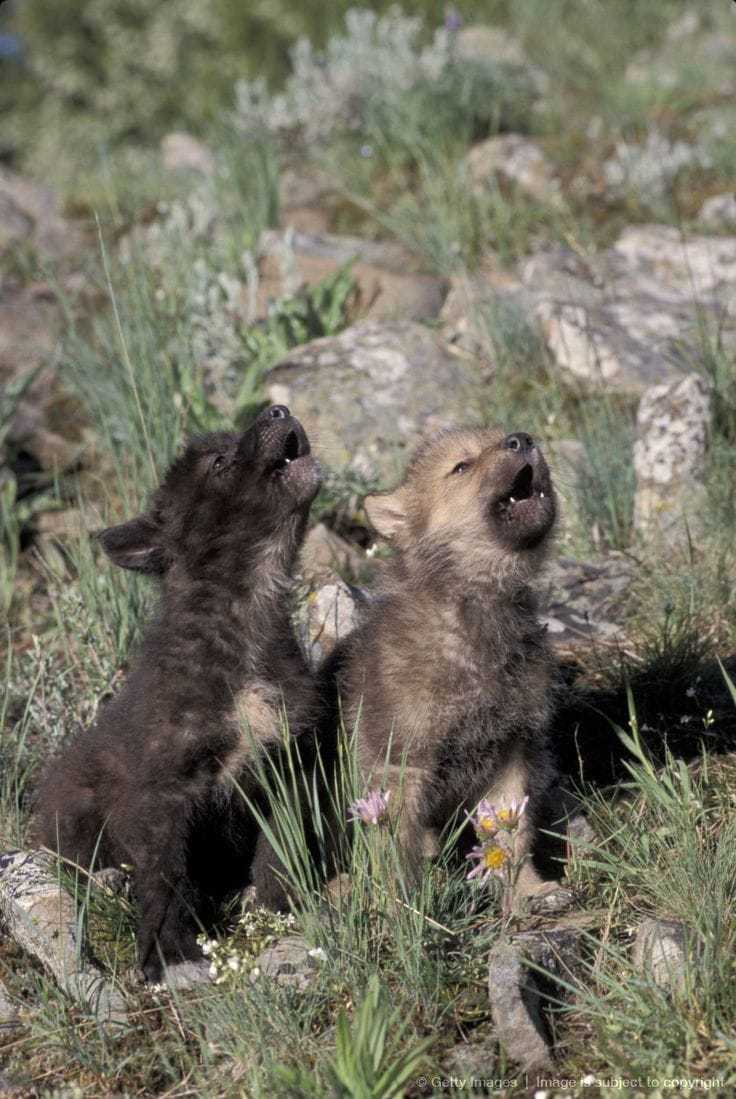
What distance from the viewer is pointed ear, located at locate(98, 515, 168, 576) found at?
4.14 m

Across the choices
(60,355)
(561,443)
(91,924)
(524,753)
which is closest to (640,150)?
(561,443)

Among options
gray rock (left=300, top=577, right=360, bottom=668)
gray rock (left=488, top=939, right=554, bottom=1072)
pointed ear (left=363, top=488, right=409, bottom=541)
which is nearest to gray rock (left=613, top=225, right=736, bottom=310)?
gray rock (left=300, top=577, right=360, bottom=668)

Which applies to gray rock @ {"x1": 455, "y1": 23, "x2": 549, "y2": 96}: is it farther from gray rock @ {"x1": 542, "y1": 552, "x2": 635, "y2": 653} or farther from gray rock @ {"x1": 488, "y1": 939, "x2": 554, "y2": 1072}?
gray rock @ {"x1": 488, "y1": 939, "x2": 554, "y2": 1072}

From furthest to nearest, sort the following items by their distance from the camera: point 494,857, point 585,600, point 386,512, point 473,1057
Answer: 1. point 585,600
2. point 386,512
3. point 494,857
4. point 473,1057

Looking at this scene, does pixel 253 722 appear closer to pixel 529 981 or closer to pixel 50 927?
pixel 50 927

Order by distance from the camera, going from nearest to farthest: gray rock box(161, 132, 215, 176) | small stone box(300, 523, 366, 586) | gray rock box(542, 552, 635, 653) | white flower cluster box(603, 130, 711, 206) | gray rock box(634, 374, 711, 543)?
gray rock box(542, 552, 635, 653)
small stone box(300, 523, 366, 586)
gray rock box(634, 374, 711, 543)
white flower cluster box(603, 130, 711, 206)
gray rock box(161, 132, 215, 176)

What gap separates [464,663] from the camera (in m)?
3.97

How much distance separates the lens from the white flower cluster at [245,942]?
11.1 feet

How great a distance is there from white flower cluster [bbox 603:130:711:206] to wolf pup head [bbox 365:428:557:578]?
4915mm

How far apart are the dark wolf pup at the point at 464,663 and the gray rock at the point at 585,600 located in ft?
3.52

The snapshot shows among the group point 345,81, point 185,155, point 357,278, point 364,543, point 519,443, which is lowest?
point 364,543

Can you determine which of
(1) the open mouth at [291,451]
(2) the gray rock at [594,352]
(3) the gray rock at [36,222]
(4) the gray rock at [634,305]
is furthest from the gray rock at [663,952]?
(3) the gray rock at [36,222]

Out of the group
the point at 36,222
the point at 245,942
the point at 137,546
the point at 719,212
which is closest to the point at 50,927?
the point at 245,942

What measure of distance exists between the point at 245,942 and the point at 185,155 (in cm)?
952
